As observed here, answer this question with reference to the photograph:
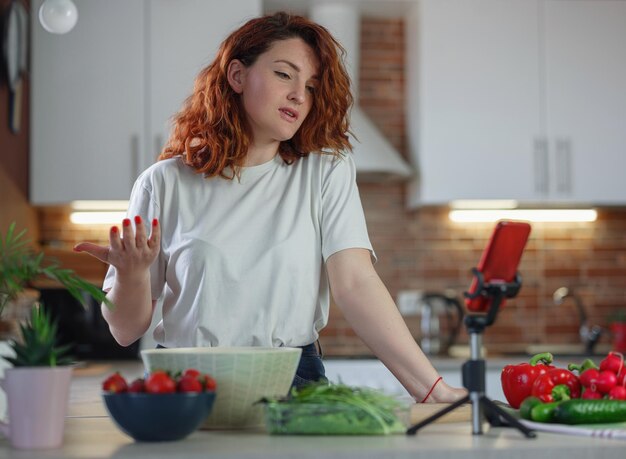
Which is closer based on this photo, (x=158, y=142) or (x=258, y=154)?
(x=258, y=154)

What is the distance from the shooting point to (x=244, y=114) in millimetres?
2113

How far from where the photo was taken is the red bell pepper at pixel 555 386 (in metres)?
1.62

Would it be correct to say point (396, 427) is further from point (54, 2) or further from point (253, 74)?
point (54, 2)

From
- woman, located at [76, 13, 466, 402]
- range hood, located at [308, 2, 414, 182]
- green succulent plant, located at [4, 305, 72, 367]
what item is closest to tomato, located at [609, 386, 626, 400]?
woman, located at [76, 13, 466, 402]

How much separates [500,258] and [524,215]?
3.29ft

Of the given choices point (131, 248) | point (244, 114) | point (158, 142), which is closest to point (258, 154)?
point (244, 114)

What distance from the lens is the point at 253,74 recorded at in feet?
6.75

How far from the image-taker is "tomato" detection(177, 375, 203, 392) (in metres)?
1.33

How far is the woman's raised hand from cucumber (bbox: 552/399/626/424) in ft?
2.10

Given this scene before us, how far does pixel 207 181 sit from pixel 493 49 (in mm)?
2681

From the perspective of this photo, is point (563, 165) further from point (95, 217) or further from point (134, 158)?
point (95, 217)

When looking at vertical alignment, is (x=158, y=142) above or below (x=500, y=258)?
above

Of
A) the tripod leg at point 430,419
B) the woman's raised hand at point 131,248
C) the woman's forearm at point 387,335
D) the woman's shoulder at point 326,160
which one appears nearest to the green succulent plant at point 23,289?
the woman's raised hand at point 131,248

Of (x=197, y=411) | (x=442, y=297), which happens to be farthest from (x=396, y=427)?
(x=442, y=297)
